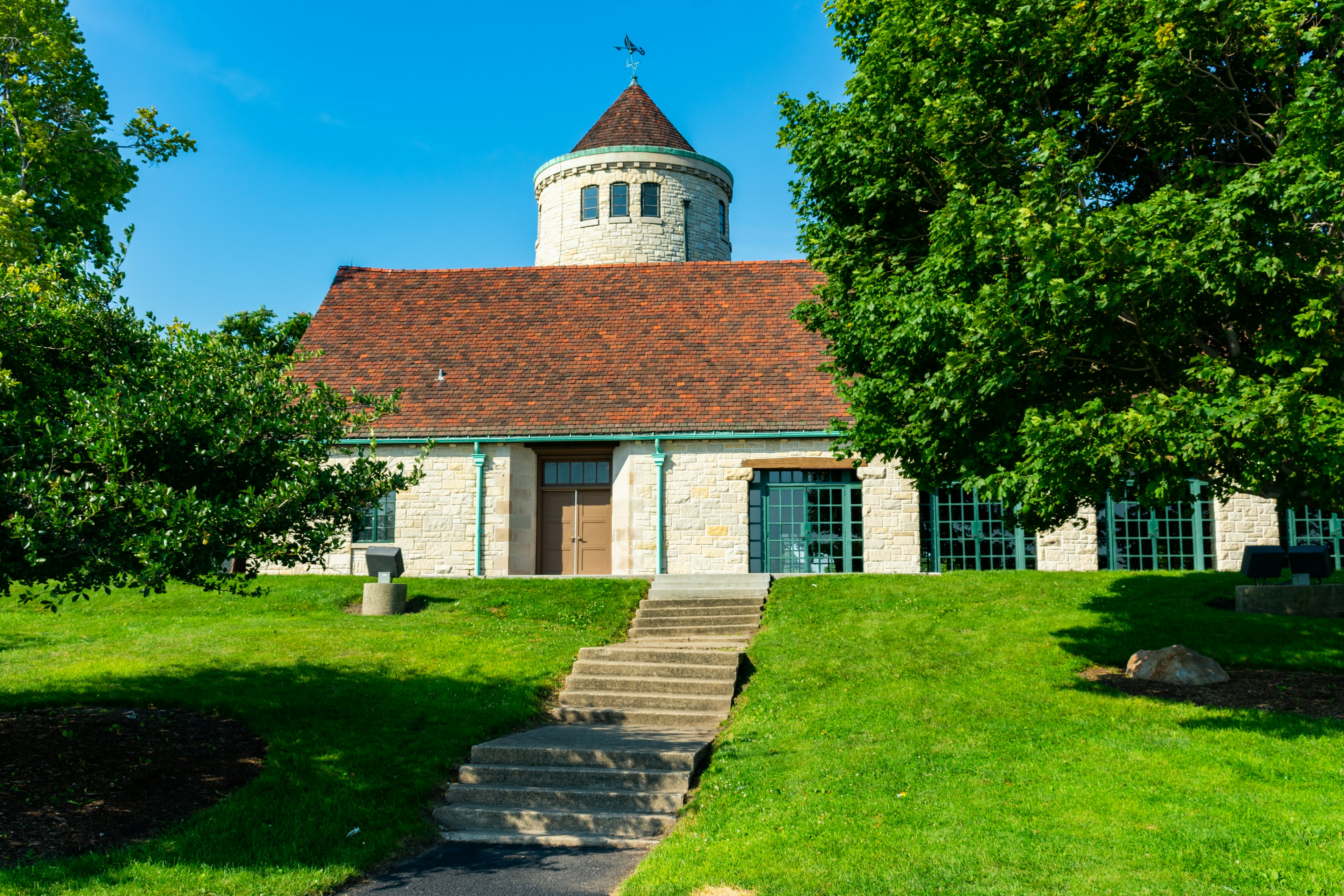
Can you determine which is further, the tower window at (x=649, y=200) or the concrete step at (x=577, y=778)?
the tower window at (x=649, y=200)

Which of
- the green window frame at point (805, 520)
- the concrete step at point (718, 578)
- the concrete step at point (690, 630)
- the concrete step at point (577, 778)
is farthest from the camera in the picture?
the green window frame at point (805, 520)

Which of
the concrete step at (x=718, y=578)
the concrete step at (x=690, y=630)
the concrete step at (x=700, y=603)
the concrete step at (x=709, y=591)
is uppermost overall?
the concrete step at (x=718, y=578)

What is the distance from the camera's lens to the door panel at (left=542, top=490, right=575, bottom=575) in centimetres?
2044

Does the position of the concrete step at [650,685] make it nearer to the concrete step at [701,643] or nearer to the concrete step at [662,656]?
the concrete step at [662,656]

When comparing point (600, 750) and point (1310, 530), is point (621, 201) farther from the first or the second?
point (600, 750)

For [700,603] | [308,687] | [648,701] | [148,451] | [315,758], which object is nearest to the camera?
[148,451]

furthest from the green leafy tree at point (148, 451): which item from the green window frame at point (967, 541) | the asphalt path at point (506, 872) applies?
the green window frame at point (967, 541)

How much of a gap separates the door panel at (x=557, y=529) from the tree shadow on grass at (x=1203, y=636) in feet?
34.4

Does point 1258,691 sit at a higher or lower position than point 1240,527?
lower

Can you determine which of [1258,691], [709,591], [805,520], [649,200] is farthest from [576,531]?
[649,200]

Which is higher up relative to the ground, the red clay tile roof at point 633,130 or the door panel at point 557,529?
the red clay tile roof at point 633,130

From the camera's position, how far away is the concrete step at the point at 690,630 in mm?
14352

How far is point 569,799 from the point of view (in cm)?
859

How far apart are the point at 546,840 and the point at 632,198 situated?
24.2m
